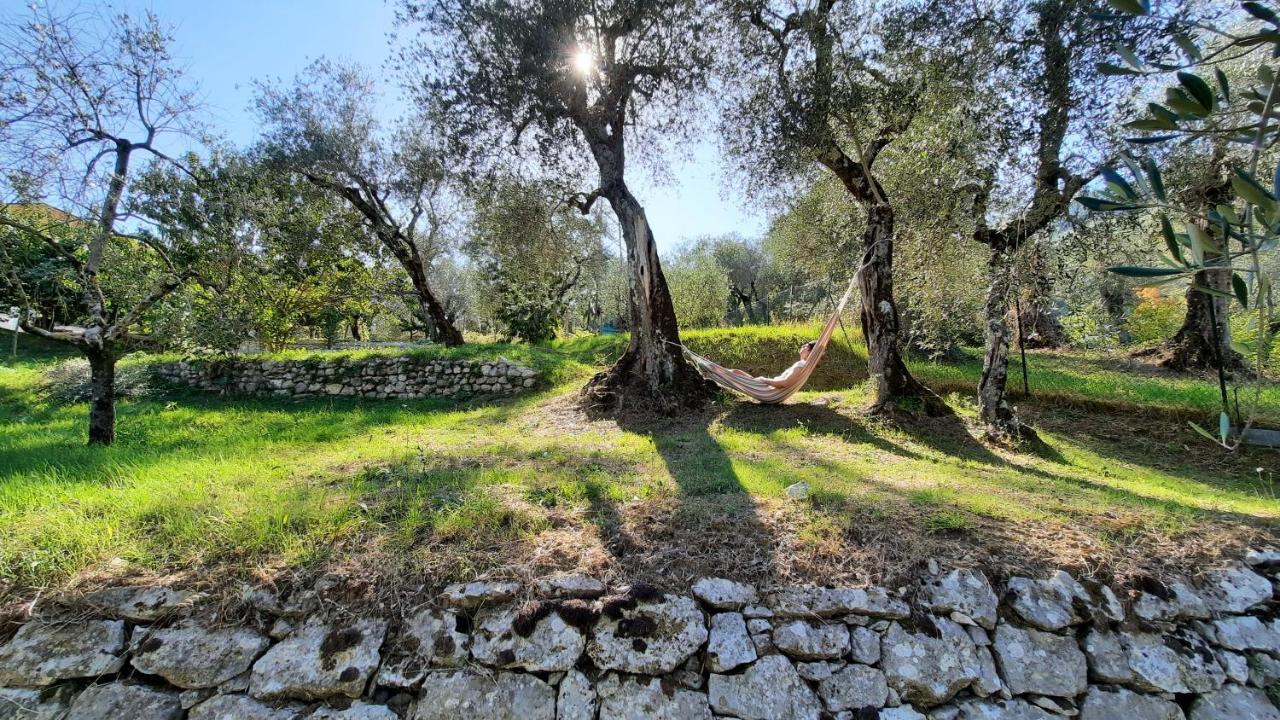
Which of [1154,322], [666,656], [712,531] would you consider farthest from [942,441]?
[1154,322]

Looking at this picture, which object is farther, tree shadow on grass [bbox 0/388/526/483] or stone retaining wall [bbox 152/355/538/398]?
stone retaining wall [bbox 152/355/538/398]

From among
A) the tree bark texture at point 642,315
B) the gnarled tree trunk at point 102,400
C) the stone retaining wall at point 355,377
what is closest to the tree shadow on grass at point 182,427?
the gnarled tree trunk at point 102,400

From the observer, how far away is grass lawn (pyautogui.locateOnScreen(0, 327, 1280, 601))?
284 centimetres

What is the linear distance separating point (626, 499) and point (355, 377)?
8.81 metres

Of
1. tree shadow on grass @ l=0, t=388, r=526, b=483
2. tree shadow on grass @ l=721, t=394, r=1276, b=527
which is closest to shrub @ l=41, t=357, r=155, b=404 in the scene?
tree shadow on grass @ l=0, t=388, r=526, b=483

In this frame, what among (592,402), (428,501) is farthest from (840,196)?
(428,501)

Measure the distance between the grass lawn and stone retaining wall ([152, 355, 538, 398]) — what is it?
271cm

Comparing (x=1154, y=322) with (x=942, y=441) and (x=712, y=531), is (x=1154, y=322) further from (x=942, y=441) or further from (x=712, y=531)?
(x=712, y=531)

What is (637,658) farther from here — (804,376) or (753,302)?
(753,302)

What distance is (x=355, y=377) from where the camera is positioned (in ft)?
34.1

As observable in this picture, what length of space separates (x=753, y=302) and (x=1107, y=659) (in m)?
27.8

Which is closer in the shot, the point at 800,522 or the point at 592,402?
the point at 800,522

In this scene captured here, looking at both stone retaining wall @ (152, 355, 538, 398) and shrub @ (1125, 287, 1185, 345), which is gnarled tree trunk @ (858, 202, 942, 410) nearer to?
stone retaining wall @ (152, 355, 538, 398)

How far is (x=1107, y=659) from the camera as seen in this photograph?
8.93 feet
